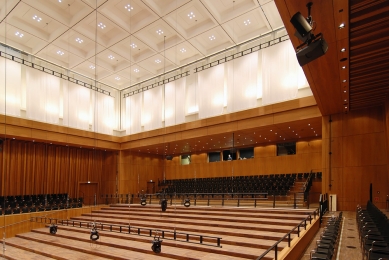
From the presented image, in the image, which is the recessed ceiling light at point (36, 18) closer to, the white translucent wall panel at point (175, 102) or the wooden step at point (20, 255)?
the white translucent wall panel at point (175, 102)

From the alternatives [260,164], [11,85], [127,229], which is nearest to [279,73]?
[260,164]

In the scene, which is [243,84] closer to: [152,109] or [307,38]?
[152,109]

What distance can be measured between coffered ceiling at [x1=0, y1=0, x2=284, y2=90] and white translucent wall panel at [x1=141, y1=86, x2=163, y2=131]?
205 centimetres

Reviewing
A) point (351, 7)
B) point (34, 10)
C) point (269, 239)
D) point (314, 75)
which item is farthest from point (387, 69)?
point (34, 10)

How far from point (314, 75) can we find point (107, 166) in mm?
15593

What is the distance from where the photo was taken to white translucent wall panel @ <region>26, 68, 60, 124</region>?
14844 mm

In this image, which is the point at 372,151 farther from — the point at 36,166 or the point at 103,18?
the point at 36,166

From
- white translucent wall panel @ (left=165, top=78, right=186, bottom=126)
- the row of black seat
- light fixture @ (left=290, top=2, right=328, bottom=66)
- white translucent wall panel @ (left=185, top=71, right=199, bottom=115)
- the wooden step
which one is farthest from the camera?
white translucent wall panel @ (left=165, top=78, right=186, bottom=126)

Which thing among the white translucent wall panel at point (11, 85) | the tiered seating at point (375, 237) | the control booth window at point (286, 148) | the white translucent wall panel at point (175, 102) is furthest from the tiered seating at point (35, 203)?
the tiered seating at point (375, 237)

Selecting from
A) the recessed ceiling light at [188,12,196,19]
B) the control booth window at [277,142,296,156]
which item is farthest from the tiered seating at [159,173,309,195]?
the recessed ceiling light at [188,12,196,19]

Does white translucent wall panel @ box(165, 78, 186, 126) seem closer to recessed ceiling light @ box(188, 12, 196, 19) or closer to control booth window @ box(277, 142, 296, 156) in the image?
recessed ceiling light @ box(188, 12, 196, 19)

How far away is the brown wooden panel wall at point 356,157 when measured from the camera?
32.4ft

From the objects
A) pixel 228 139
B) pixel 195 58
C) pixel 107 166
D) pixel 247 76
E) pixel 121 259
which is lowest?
pixel 121 259

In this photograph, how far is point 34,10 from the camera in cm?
1198
